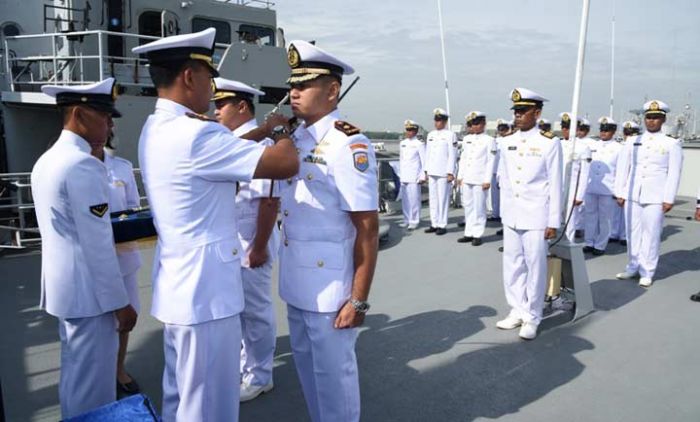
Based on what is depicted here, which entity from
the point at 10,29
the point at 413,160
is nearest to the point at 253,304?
the point at 413,160

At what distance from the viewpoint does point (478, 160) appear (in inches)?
324

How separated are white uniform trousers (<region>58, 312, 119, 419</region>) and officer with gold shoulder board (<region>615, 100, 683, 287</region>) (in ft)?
17.6

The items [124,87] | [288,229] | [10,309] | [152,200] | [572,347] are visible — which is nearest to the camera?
[152,200]

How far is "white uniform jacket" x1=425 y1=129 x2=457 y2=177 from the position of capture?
8.39 meters

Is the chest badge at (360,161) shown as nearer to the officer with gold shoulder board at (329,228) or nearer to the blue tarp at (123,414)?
the officer with gold shoulder board at (329,228)

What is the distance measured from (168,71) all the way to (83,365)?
54.1 inches

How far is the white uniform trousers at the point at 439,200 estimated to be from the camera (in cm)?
832

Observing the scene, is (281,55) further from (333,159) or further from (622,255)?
(333,159)

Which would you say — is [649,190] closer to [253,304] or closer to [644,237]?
[644,237]

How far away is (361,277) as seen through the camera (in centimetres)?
216

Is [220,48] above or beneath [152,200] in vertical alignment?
above

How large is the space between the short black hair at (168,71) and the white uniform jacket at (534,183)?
3.02 metres

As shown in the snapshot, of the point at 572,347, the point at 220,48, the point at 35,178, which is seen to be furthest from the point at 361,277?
the point at 220,48

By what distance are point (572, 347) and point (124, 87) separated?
29.2ft
